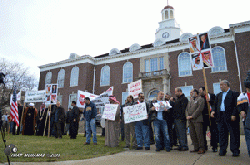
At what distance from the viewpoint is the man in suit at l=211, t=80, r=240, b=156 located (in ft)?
14.3

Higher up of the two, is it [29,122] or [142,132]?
[29,122]

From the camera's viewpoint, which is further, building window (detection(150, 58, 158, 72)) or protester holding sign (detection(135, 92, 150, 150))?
building window (detection(150, 58, 158, 72))

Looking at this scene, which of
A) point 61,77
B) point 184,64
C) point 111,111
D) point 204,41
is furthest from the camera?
point 61,77

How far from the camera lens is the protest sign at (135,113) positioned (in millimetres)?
5849

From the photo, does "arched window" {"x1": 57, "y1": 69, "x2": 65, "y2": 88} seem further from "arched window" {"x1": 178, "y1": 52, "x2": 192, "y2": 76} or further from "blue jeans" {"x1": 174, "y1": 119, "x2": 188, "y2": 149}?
"blue jeans" {"x1": 174, "y1": 119, "x2": 188, "y2": 149}

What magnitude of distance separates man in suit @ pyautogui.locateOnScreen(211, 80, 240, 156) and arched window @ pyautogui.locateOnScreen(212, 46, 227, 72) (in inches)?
640

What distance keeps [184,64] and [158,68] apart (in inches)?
123

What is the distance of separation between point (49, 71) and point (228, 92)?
99.5 feet

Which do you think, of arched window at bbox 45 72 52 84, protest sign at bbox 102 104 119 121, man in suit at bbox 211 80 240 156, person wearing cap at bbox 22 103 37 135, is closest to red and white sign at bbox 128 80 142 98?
protest sign at bbox 102 104 119 121

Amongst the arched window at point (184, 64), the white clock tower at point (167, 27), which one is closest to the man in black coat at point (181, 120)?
the arched window at point (184, 64)

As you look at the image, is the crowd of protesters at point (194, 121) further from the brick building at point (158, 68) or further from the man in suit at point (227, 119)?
the brick building at point (158, 68)

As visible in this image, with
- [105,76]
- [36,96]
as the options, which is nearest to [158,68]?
[105,76]

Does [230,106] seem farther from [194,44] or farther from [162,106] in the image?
[194,44]

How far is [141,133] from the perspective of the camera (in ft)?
20.0
